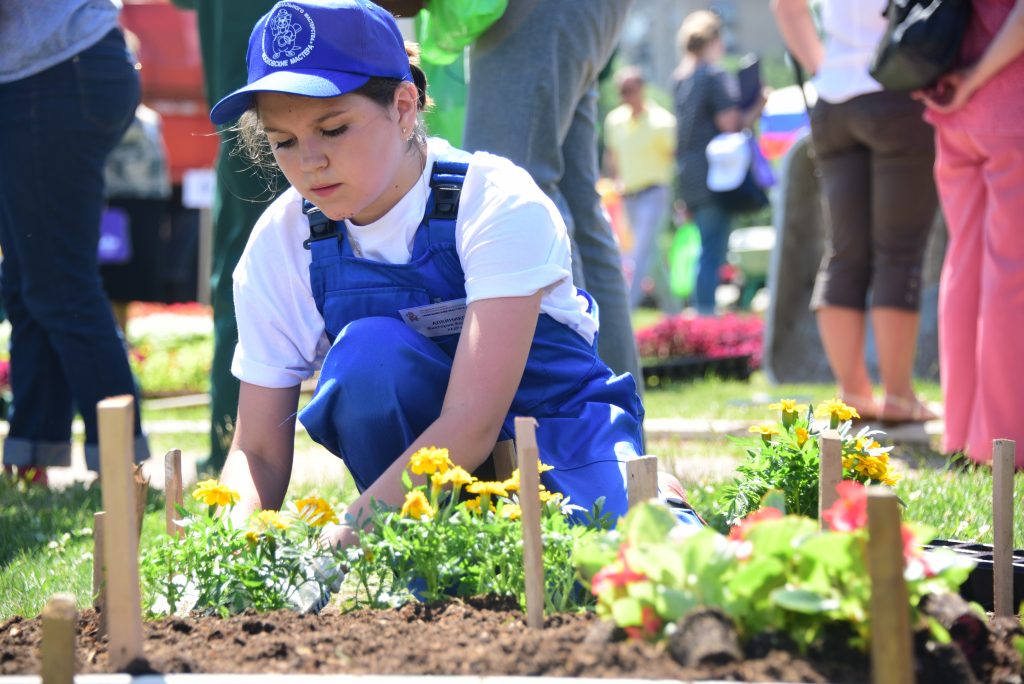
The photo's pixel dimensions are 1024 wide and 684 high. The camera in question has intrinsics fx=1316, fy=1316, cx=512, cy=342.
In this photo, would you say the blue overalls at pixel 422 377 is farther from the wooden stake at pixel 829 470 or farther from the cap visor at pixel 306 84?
the wooden stake at pixel 829 470

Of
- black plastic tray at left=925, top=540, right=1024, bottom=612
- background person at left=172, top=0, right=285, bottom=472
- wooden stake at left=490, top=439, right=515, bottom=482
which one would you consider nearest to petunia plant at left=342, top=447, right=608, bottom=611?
wooden stake at left=490, top=439, right=515, bottom=482

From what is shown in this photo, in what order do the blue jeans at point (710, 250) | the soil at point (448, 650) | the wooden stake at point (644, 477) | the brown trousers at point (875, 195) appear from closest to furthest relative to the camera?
the soil at point (448, 650), the wooden stake at point (644, 477), the brown trousers at point (875, 195), the blue jeans at point (710, 250)

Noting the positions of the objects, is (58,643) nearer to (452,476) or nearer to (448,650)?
(448,650)

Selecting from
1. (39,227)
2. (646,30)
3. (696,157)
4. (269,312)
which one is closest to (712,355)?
(696,157)

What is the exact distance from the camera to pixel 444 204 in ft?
8.58

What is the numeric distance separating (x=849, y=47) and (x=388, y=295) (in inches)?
103

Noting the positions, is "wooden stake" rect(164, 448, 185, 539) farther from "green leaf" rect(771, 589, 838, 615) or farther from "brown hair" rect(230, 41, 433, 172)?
"green leaf" rect(771, 589, 838, 615)

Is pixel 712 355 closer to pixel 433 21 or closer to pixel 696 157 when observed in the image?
pixel 696 157

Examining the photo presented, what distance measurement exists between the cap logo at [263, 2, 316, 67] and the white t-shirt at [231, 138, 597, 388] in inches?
13.9

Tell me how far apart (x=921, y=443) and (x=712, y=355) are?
10.6ft

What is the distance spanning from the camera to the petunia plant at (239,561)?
6.99ft

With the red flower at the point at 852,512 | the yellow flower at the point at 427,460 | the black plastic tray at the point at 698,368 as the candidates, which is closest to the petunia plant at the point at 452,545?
the yellow flower at the point at 427,460

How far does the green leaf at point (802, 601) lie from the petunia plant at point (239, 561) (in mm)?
791

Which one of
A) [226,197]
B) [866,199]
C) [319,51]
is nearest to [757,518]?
[319,51]
